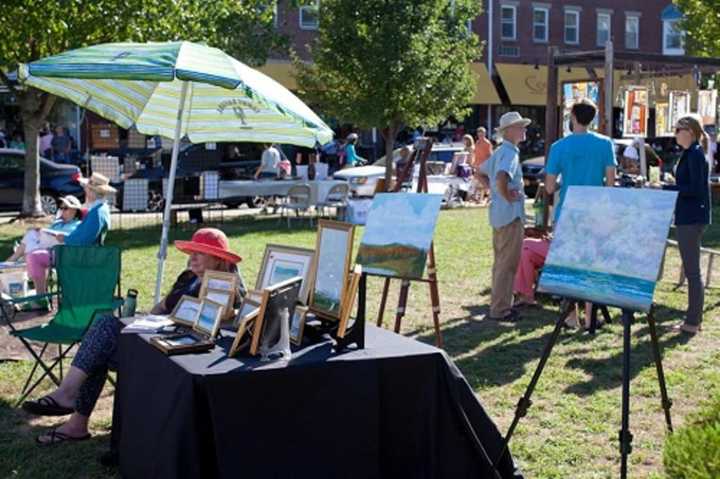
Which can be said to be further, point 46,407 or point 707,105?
point 707,105

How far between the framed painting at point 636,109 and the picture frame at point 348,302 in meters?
7.21

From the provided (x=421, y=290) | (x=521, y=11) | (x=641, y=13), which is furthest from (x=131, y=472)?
(x=641, y=13)

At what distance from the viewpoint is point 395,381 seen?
4262mm

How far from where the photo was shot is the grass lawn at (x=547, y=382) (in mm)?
5094

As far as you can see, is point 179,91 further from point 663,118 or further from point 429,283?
point 663,118

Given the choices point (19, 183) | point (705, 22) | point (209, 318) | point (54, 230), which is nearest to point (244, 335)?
point (209, 318)

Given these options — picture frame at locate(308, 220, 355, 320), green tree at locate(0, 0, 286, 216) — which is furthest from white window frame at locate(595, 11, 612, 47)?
picture frame at locate(308, 220, 355, 320)

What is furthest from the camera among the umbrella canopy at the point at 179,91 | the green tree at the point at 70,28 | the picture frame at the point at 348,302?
the green tree at the point at 70,28

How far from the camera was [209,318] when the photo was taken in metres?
4.64

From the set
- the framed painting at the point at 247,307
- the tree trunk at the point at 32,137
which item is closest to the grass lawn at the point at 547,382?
the framed painting at the point at 247,307

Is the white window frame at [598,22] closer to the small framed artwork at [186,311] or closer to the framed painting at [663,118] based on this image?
the framed painting at [663,118]

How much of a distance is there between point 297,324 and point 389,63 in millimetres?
15824

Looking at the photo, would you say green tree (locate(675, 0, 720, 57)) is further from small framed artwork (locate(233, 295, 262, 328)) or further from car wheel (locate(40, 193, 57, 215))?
small framed artwork (locate(233, 295, 262, 328))

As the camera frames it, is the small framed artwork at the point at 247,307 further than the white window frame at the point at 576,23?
No
